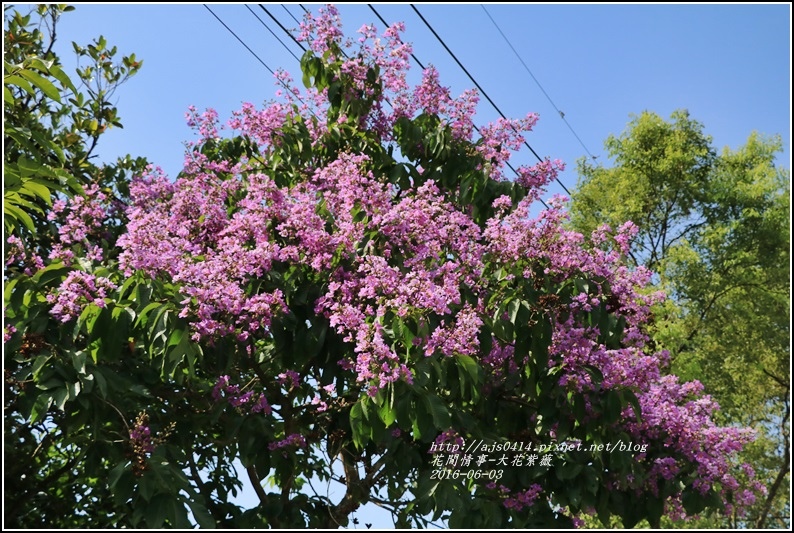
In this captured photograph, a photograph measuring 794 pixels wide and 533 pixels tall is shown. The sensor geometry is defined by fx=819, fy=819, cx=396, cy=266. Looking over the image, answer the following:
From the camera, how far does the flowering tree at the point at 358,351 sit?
395cm

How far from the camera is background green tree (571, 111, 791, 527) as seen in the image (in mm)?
12266

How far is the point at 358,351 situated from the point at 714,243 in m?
10.1

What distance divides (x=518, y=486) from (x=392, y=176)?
213 cm

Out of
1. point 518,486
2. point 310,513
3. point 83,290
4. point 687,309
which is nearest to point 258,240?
point 83,290

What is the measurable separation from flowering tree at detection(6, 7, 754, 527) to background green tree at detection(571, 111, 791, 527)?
6.56 meters

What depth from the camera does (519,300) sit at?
443 centimetres

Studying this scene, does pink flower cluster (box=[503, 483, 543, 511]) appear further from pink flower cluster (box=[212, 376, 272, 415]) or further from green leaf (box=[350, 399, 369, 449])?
pink flower cluster (box=[212, 376, 272, 415])

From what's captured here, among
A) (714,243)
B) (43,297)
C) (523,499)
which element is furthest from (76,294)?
(714,243)

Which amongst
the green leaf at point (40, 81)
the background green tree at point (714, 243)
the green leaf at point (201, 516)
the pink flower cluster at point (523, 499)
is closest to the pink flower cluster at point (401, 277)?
the pink flower cluster at point (523, 499)

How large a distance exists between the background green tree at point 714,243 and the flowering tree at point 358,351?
258 inches

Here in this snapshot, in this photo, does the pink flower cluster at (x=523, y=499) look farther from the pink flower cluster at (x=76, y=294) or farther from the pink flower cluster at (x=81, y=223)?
the pink flower cluster at (x=81, y=223)

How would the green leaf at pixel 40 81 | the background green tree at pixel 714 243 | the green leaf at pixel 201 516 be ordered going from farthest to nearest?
the background green tree at pixel 714 243, the green leaf at pixel 201 516, the green leaf at pixel 40 81

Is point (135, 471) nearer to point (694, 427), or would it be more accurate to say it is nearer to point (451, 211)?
point (451, 211)

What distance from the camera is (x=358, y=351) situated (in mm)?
4070
